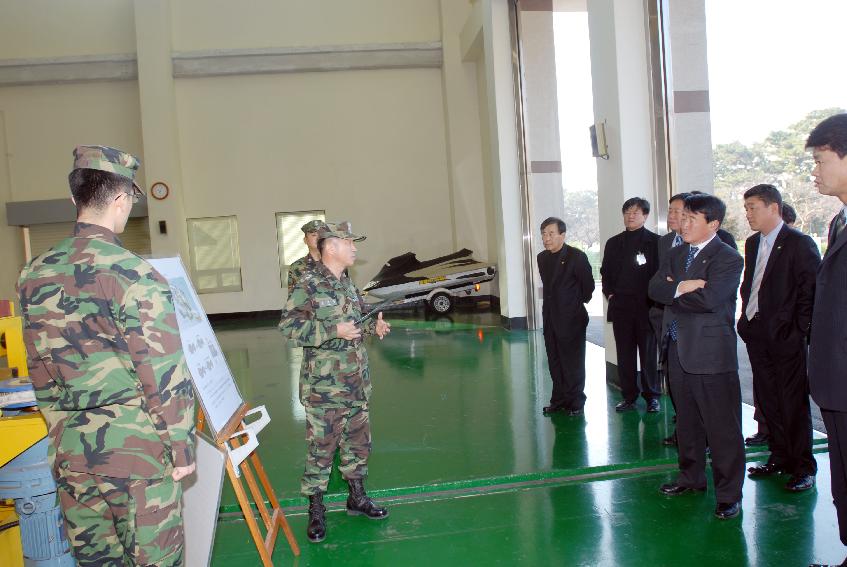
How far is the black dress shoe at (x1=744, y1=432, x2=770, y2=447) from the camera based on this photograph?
3.91 m

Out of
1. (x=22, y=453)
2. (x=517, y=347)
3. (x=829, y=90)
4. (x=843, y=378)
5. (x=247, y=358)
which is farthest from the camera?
(x=247, y=358)

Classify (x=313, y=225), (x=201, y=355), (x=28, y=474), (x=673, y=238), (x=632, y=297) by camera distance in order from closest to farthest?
(x=28, y=474), (x=201, y=355), (x=313, y=225), (x=673, y=238), (x=632, y=297)

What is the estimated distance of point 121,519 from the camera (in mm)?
1790

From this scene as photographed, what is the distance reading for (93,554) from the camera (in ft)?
5.90

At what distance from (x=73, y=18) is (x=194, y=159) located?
3626 millimetres

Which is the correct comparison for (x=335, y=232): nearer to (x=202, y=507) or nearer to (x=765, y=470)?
(x=202, y=507)

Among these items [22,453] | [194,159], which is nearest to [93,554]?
[22,453]

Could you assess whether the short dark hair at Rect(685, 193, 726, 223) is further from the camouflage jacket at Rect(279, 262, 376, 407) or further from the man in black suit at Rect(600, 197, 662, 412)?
the camouflage jacket at Rect(279, 262, 376, 407)

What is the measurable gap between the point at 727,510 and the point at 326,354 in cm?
205

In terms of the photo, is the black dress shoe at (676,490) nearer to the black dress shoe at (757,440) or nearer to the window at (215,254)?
the black dress shoe at (757,440)

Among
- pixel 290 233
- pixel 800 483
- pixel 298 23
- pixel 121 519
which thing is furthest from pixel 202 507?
pixel 298 23

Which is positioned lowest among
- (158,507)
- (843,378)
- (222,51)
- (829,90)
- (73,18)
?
(158,507)

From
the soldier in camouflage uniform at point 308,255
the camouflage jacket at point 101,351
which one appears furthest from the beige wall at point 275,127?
the camouflage jacket at point 101,351

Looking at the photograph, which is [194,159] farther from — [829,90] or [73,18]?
[829,90]
